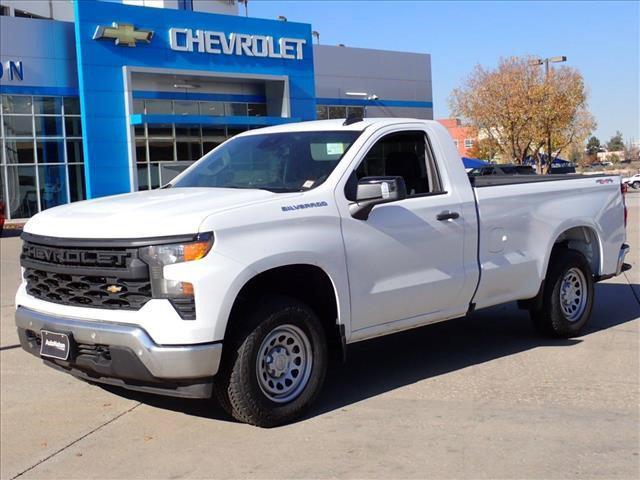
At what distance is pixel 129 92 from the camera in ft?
101

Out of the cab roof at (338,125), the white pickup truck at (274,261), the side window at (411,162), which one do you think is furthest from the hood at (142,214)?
the side window at (411,162)

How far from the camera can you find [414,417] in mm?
4895

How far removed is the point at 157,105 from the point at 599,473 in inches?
1233

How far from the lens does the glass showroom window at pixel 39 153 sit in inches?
1195

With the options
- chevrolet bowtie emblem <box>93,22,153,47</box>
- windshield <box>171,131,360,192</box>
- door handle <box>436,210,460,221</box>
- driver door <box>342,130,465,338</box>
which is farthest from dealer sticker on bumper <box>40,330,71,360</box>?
chevrolet bowtie emblem <box>93,22,153,47</box>

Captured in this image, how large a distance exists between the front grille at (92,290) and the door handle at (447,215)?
2.38m

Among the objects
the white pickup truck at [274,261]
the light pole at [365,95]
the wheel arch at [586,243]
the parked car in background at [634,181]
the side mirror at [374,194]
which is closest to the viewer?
the white pickup truck at [274,261]

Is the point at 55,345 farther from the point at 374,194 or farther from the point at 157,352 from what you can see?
the point at 374,194

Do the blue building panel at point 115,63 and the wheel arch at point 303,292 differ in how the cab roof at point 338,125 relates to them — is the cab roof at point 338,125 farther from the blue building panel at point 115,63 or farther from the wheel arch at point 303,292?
the blue building panel at point 115,63

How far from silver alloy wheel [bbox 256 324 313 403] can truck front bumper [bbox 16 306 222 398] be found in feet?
1.39

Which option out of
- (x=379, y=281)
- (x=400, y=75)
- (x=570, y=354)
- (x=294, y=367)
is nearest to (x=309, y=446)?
(x=294, y=367)

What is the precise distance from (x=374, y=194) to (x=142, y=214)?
61.7 inches

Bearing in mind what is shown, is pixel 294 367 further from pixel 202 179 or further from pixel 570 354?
pixel 570 354

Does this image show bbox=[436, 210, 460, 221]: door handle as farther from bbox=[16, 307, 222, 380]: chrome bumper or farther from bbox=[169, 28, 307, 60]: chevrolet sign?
bbox=[169, 28, 307, 60]: chevrolet sign
